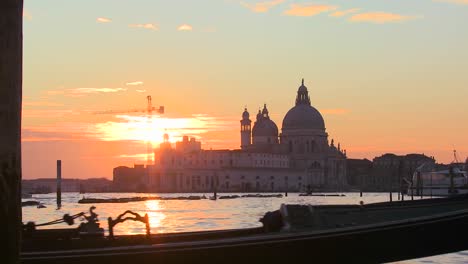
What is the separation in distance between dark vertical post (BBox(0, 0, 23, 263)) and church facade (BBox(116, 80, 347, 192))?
595 ft

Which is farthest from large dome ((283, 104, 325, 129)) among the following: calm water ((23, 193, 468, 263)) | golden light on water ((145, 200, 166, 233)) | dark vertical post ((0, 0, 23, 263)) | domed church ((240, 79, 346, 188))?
dark vertical post ((0, 0, 23, 263))

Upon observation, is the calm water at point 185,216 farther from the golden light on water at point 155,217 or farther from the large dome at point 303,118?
the large dome at point 303,118

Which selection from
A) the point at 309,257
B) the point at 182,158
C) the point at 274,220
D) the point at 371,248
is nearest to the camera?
the point at 309,257

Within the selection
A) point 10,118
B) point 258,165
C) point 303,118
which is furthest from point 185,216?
point 258,165

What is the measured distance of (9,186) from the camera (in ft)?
15.3

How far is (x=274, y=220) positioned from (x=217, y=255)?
344 cm

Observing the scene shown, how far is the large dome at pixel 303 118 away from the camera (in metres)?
191

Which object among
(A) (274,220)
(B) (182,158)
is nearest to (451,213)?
(A) (274,220)

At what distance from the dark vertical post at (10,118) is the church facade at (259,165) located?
595ft

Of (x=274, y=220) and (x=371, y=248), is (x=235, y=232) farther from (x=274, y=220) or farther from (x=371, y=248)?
(x=371, y=248)

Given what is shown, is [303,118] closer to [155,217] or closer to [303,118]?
[303,118]

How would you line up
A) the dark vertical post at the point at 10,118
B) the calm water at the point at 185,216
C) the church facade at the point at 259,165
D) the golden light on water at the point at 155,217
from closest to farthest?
the dark vertical post at the point at 10,118 → the calm water at the point at 185,216 → the golden light on water at the point at 155,217 → the church facade at the point at 259,165

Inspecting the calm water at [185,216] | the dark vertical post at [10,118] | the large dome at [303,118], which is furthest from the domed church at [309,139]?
the dark vertical post at [10,118]

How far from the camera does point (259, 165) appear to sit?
19650 centimetres
